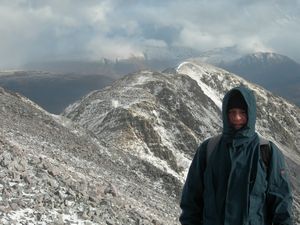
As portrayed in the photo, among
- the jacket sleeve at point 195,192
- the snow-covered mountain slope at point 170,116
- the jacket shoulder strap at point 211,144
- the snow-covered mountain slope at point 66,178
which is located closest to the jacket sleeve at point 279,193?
the jacket shoulder strap at point 211,144

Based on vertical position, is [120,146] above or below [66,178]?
below

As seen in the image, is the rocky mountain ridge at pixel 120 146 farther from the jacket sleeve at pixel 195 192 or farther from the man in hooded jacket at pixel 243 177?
the man in hooded jacket at pixel 243 177

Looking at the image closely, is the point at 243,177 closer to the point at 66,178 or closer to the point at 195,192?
the point at 195,192

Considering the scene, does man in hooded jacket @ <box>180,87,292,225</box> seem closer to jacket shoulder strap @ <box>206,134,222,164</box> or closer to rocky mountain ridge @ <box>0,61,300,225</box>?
jacket shoulder strap @ <box>206,134,222,164</box>

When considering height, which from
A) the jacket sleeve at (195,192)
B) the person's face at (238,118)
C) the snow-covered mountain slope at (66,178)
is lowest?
the snow-covered mountain slope at (66,178)

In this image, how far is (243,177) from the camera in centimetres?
633

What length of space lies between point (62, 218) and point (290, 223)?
537 inches

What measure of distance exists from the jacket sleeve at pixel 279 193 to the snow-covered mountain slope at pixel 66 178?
39.2ft

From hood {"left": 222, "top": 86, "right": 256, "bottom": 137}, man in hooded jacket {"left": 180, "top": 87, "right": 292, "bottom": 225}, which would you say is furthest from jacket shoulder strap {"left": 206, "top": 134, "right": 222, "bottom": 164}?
hood {"left": 222, "top": 86, "right": 256, "bottom": 137}

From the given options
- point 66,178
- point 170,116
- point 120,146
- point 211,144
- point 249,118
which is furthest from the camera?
point 170,116

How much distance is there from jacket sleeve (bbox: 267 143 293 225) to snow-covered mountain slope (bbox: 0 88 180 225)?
1196 cm

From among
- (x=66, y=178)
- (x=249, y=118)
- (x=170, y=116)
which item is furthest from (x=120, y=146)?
(x=249, y=118)

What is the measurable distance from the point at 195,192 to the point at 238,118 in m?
1.10

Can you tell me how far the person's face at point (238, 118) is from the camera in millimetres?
6359
